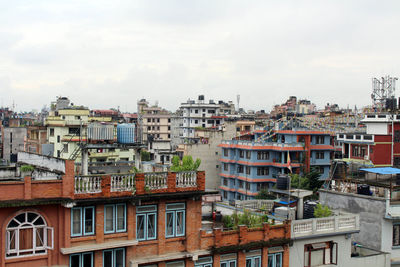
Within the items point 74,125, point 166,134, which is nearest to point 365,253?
point 74,125

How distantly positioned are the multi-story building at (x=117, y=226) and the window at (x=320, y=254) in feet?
7.16

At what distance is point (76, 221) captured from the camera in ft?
60.0

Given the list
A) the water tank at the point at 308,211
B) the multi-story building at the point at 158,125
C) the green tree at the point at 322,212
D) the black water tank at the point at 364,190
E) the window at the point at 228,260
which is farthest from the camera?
the multi-story building at the point at 158,125

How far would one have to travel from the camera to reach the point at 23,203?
16.9 m

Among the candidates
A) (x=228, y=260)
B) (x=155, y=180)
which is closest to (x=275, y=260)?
(x=228, y=260)

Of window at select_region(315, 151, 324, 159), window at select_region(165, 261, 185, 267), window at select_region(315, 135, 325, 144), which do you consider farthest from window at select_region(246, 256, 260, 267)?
window at select_region(315, 135, 325, 144)

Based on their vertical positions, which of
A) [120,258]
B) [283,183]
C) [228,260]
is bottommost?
[228,260]

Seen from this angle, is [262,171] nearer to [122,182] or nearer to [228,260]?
[228,260]

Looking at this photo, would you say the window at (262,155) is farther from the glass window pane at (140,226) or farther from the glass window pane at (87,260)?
the glass window pane at (87,260)

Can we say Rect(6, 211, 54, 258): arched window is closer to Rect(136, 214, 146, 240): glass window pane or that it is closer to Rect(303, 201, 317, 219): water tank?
Rect(136, 214, 146, 240): glass window pane

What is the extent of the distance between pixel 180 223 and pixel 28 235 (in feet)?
20.7

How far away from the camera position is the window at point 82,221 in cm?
1820

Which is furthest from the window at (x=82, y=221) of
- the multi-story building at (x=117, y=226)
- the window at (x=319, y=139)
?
the window at (x=319, y=139)

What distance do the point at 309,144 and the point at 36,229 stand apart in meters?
51.9
